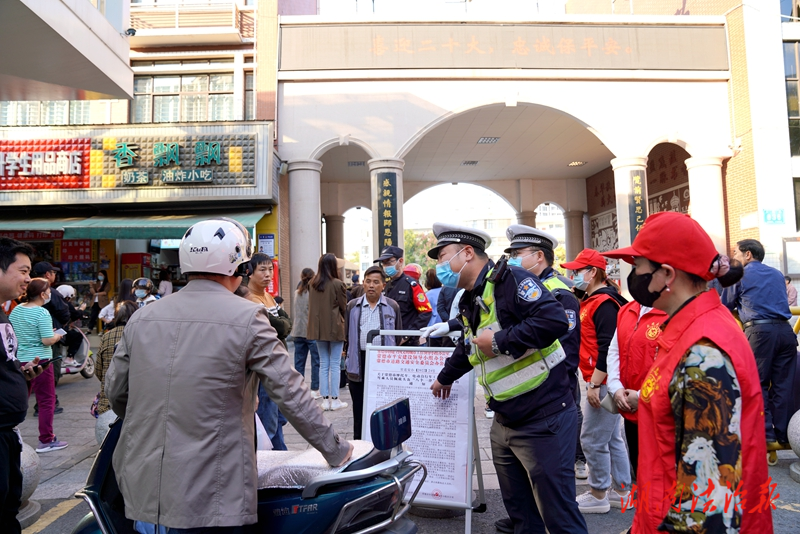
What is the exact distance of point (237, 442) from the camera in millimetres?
1954

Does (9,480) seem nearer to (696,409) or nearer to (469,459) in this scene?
(469,459)

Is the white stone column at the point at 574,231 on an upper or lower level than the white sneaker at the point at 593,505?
upper

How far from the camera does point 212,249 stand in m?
2.11

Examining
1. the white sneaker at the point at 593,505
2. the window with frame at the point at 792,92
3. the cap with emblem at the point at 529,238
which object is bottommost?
the white sneaker at the point at 593,505

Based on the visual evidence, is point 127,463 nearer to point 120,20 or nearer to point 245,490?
point 245,490

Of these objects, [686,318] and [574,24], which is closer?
[686,318]

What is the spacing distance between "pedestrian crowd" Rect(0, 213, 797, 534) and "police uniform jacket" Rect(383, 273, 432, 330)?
148 cm

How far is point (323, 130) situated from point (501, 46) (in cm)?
529

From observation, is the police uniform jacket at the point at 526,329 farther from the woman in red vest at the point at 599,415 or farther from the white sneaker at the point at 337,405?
the white sneaker at the point at 337,405

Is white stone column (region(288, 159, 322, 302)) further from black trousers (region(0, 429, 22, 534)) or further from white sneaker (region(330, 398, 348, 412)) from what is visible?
black trousers (region(0, 429, 22, 534))

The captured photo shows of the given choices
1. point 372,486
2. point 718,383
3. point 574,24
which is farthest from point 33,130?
point 718,383

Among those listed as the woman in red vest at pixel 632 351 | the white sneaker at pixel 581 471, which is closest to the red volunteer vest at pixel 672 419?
the woman in red vest at pixel 632 351

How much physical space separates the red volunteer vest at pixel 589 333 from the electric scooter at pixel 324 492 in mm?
2441

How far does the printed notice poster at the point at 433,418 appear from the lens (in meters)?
3.75
